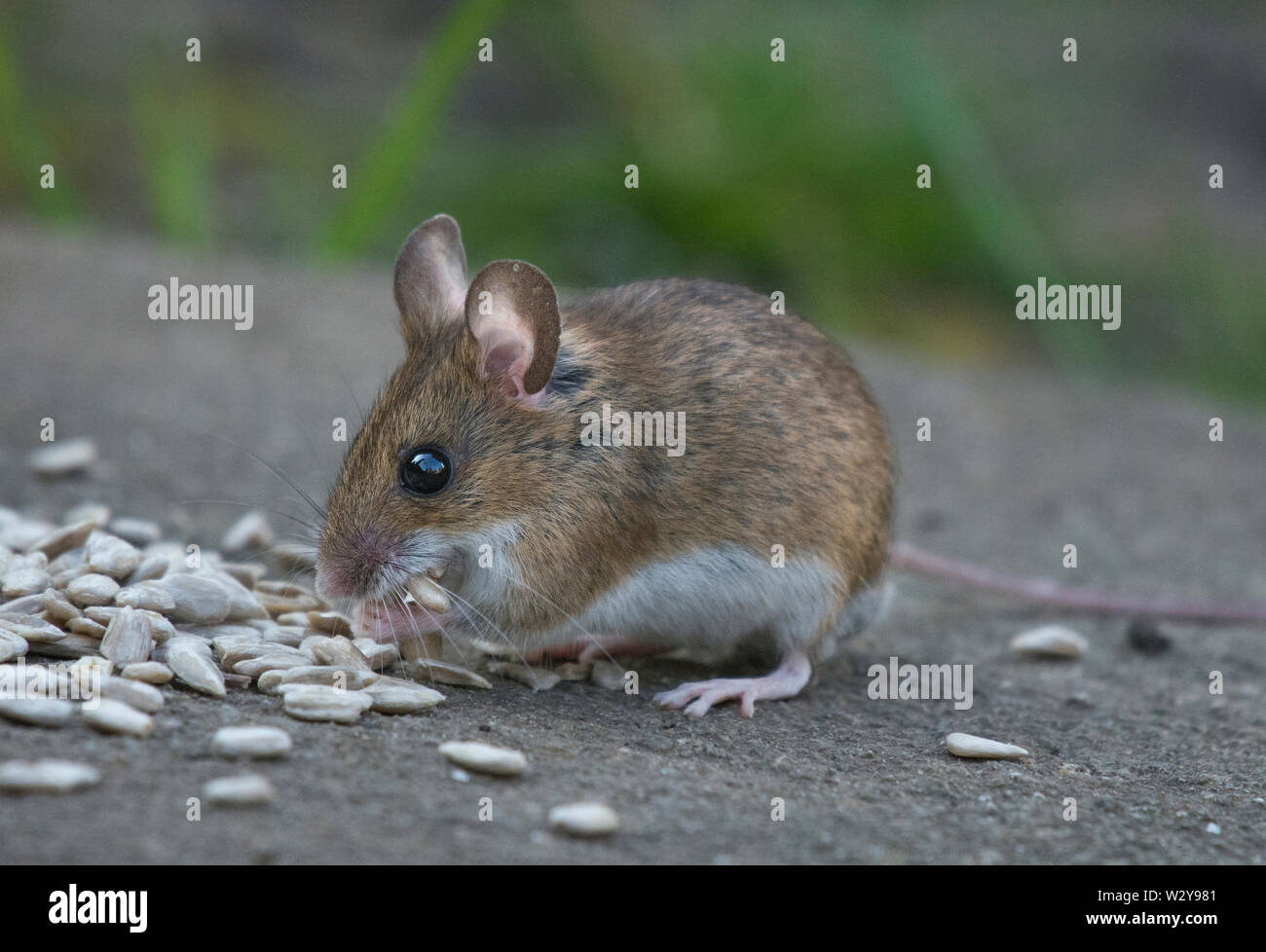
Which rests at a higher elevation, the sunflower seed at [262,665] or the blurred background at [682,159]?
the blurred background at [682,159]

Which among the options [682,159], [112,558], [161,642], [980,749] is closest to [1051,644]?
[980,749]

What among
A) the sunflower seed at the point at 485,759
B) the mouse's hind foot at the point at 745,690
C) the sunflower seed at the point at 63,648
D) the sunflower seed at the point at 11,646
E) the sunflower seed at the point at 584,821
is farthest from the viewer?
the mouse's hind foot at the point at 745,690

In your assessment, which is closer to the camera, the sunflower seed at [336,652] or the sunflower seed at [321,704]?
the sunflower seed at [321,704]

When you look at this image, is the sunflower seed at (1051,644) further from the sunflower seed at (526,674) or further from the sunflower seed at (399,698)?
the sunflower seed at (399,698)

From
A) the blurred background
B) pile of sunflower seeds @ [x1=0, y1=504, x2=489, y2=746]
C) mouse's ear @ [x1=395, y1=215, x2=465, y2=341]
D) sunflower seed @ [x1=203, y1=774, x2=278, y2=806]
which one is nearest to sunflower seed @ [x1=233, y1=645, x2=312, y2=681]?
pile of sunflower seeds @ [x1=0, y1=504, x2=489, y2=746]

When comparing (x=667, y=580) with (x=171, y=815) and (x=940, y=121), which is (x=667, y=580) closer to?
(x=171, y=815)

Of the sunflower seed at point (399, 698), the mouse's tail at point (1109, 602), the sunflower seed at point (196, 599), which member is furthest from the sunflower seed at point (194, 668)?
the mouse's tail at point (1109, 602)
